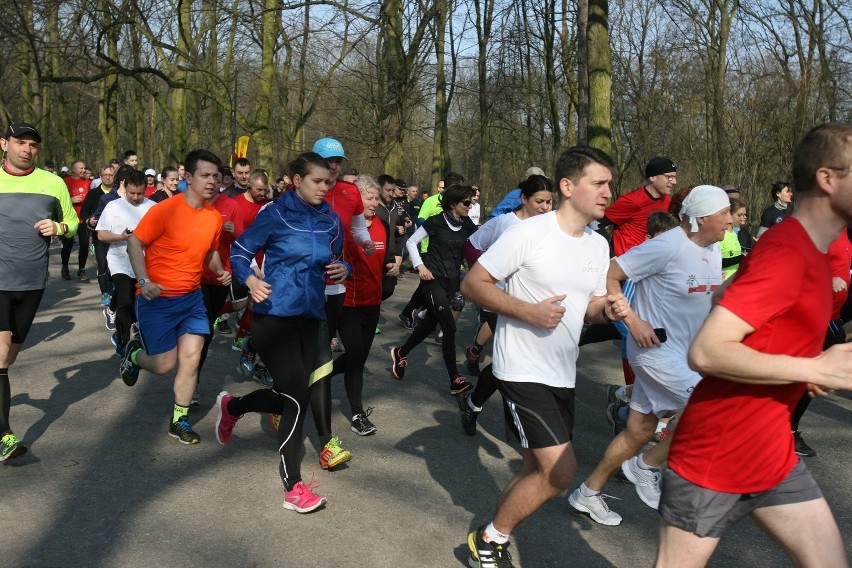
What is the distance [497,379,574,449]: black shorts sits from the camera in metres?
3.81

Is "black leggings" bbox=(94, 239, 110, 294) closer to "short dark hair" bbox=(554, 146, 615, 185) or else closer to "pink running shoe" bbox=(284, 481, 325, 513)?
"pink running shoe" bbox=(284, 481, 325, 513)

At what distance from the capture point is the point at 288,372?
16.3 feet

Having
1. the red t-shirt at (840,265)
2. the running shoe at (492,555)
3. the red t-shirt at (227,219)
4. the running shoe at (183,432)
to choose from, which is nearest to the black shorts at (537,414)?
the running shoe at (492,555)

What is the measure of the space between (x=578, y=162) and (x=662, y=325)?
4.84ft

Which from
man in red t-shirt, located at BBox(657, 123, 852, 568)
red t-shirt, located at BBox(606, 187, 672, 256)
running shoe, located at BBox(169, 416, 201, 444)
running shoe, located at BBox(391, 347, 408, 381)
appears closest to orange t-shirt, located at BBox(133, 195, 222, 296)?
running shoe, located at BBox(169, 416, 201, 444)

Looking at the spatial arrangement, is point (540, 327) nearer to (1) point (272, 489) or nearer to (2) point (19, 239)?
(1) point (272, 489)

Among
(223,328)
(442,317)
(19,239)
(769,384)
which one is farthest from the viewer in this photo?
(223,328)

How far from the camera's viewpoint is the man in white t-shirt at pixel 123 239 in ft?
27.3

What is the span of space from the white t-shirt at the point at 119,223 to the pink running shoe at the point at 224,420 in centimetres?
325

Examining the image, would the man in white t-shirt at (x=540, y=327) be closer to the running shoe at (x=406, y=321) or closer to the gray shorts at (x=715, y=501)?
the gray shorts at (x=715, y=501)

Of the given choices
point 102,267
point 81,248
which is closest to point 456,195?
point 102,267

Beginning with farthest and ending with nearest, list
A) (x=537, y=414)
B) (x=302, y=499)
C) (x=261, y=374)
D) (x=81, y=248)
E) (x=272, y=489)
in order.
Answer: (x=81, y=248) → (x=261, y=374) → (x=272, y=489) → (x=302, y=499) → (x=537, y=414)

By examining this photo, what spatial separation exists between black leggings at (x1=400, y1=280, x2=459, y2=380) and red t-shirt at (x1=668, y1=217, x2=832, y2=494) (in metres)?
4.78

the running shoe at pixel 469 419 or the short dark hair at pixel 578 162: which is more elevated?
the short dark hair at pixel 578 162
